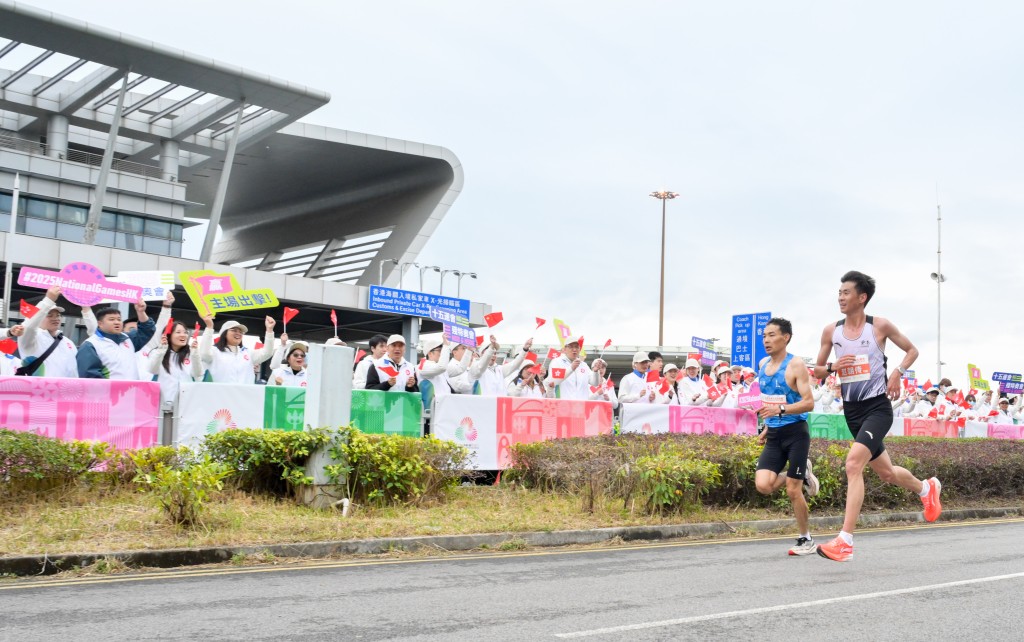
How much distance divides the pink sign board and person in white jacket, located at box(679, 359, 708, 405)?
954 cm

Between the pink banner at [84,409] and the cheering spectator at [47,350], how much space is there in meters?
0.94

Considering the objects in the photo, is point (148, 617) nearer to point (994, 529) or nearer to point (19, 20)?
point (994, 529)

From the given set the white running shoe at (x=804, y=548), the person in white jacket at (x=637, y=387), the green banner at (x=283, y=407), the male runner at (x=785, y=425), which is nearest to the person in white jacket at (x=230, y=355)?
the green banner at (x=283, y=407)

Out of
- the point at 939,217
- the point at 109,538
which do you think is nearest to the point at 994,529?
the point at 109,538

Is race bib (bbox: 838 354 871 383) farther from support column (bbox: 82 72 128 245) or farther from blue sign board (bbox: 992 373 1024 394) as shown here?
support column (bbox: 82 72 128 245)

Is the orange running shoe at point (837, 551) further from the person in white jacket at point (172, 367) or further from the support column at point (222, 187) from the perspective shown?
the support column at point (222, 187)

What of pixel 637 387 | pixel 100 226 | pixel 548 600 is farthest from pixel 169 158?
pixel 548 600

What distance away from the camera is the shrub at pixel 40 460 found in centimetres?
812

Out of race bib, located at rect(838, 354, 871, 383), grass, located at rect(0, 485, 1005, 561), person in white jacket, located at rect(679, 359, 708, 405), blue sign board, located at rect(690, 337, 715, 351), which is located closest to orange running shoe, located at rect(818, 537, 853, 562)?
race bib, located at rect(838, 354, 871, 383)

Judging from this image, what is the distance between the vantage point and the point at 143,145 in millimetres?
48219

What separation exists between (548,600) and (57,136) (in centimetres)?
4402

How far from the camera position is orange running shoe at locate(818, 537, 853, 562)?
7.42 meters

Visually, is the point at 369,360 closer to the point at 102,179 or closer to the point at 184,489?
the point at 184,489

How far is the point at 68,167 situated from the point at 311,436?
40.6 meters
